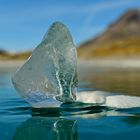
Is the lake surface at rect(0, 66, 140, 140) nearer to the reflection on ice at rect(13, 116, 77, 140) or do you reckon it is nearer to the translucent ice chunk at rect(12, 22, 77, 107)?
the reflection on ice at rect(13, 116, 77, 140)

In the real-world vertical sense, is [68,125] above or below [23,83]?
below

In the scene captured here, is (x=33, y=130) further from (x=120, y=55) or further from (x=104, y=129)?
(x=120, y=55)

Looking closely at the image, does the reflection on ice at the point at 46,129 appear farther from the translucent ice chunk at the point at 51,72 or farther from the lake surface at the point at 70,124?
the translucent ice chunk at the point at 51,72

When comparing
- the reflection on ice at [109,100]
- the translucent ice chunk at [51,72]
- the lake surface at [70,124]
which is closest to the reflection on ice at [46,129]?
the lake surface at [70,124]

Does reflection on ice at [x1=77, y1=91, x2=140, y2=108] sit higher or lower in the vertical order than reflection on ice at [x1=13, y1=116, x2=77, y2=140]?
higher

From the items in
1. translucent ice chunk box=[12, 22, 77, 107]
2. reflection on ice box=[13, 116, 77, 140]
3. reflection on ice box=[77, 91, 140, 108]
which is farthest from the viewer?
reflection on ice box=[77, 91, 140, 108]

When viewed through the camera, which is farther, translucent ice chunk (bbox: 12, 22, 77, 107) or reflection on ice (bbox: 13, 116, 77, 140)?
translucent ice chunk (bbox: 12, 22, 77, 107)

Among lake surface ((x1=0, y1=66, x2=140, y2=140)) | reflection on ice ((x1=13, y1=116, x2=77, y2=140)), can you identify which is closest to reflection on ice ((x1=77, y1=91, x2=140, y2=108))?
lake surface ((x1=0, y1=66, x2=140, y2=140))

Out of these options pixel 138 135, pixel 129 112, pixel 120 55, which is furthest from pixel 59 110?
pixel 120 55
